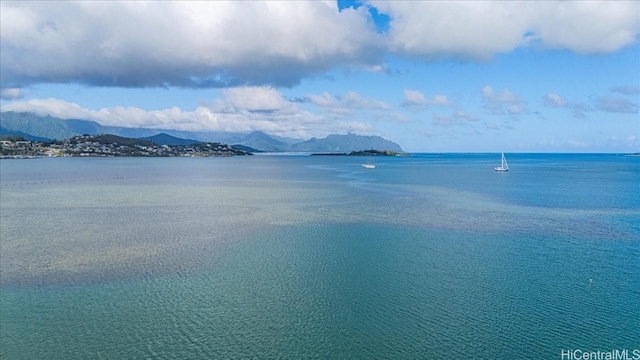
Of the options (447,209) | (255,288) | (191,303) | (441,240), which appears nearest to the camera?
(191,303)

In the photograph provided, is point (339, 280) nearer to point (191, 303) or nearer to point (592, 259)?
point (191, 303)

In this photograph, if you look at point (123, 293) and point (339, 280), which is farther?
point (339, 280)

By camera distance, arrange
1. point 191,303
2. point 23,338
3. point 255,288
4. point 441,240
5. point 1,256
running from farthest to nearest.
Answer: point 441,240 < point 1,256 < point 255,288 < point 191,303 < point 23,338

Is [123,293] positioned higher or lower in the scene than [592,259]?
lower

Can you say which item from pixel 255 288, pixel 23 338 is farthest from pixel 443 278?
pixel 23 338

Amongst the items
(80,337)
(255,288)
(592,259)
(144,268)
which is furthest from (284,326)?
(592,259)

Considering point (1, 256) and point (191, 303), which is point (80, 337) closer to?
point (191, 303)
